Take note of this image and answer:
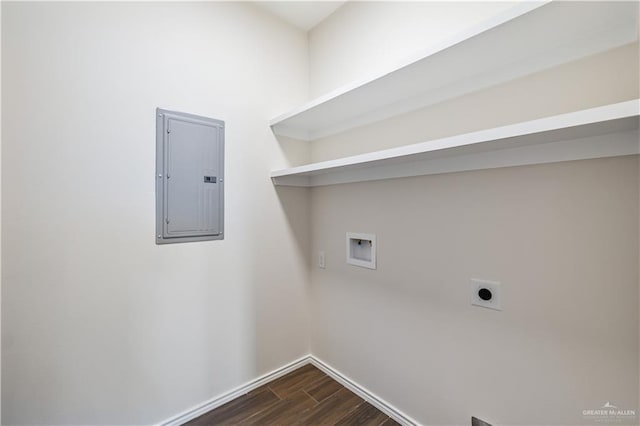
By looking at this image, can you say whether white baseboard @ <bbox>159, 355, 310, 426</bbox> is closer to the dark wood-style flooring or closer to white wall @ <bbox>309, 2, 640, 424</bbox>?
the dark wood-style flooring

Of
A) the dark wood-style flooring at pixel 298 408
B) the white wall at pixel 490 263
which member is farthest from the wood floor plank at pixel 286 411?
the white wall at pixel 490 263

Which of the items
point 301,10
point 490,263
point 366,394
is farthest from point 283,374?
point 301,10

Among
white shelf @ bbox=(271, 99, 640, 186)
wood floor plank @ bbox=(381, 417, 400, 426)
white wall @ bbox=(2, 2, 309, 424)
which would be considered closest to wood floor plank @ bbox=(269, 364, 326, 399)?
white wall @ bbox=(2, 2, 309, 424)

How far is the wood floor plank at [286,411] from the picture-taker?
146 cm

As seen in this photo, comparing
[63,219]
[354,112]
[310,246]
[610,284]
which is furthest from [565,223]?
[63,219]

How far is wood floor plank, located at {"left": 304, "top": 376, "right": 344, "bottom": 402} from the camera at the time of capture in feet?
5.43

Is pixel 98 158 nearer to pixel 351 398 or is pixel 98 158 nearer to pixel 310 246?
pixel 310 246

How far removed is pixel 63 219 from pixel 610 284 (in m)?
2.13

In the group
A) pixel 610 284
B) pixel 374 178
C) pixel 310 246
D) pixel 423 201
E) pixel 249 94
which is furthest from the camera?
pixel 310 246

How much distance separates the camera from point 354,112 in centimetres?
162

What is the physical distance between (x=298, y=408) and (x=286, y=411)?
7 cm

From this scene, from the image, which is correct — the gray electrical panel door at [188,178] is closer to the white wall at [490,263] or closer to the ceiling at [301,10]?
the white wall at [490,263]

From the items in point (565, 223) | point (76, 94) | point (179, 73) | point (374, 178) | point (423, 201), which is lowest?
point (565, 223)

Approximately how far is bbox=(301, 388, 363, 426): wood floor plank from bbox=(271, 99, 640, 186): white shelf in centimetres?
142
